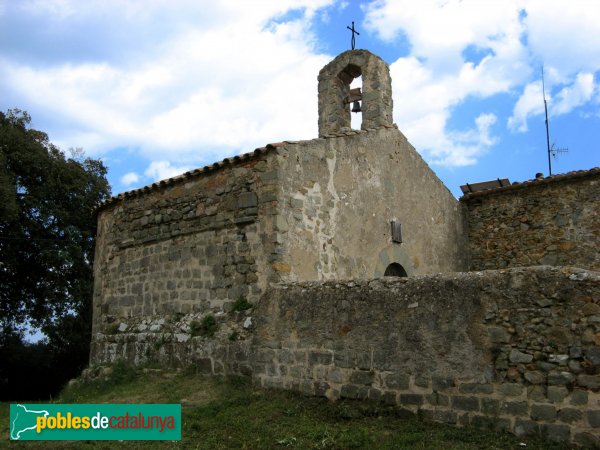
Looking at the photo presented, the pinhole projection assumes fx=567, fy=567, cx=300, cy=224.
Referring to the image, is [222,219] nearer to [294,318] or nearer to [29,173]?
[294,318]

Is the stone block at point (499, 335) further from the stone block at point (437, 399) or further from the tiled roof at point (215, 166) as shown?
the tiled roof at point (215, 166)

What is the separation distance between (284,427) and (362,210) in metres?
4.85

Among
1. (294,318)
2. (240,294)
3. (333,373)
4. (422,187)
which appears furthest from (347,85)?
(333,373)

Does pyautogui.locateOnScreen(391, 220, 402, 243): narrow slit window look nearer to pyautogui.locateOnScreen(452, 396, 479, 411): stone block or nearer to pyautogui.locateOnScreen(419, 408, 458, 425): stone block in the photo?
pyautogui.locateOnScreen(419, 408, 458, 425): stone block

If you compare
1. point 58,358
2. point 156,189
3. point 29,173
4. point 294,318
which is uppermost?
point 29,173

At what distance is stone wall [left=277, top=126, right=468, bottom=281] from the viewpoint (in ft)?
28.8

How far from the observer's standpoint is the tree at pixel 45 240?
18031mm

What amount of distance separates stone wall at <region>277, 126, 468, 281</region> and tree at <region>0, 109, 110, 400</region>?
36.3 ft

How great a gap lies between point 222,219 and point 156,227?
6.31 feet

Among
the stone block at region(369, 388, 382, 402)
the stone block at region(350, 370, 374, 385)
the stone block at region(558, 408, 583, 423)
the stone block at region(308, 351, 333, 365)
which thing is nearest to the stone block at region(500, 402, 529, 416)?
the stone block at region(558, 408, 583, 423)

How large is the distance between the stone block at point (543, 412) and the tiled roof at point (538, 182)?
7.84 m

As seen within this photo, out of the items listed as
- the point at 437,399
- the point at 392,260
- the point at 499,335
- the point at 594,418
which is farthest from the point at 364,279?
the point at 392,260

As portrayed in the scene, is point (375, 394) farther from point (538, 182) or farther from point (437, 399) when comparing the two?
point (538, 182)

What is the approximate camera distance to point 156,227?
10477mm
